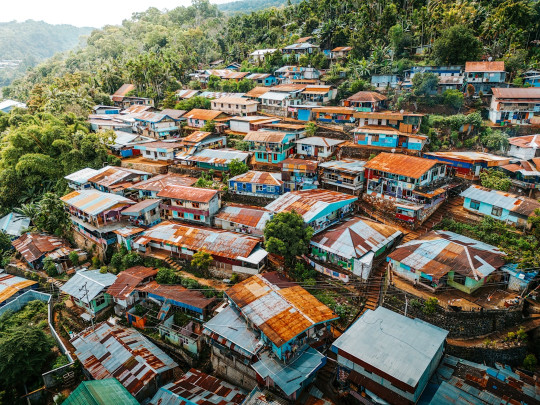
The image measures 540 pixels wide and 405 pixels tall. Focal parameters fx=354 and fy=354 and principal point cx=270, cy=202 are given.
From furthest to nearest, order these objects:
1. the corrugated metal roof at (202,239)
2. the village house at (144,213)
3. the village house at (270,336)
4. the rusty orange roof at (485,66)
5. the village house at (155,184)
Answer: the rusty orange roof at (485,66) → the village house at (155,184) → the village house at (144,213) → the corrugated metal roof at (202,239) → the village house at (270,336)

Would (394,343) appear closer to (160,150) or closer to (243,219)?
(243,219)

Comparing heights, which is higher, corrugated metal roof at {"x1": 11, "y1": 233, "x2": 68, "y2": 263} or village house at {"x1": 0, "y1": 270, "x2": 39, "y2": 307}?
corrugated metal roof at {"x1": 11, "y1": 233, "x2": 68, "y2": 263}

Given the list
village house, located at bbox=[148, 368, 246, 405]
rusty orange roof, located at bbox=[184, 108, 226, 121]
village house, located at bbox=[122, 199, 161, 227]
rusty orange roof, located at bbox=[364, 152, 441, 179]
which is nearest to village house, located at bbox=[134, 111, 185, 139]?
rusty orange roof, located at bbox=[184, 108, 226, 121]

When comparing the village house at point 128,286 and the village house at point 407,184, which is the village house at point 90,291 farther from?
the village house at point 407,184

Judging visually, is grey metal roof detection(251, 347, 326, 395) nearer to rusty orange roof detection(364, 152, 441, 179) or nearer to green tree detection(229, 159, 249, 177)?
rusty orange roof detection(364, 152, 441, 179)

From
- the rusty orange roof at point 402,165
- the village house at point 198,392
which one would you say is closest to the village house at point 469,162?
the rusty orange roof at point 402,165

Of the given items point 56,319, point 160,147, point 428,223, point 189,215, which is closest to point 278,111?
point 160,147
